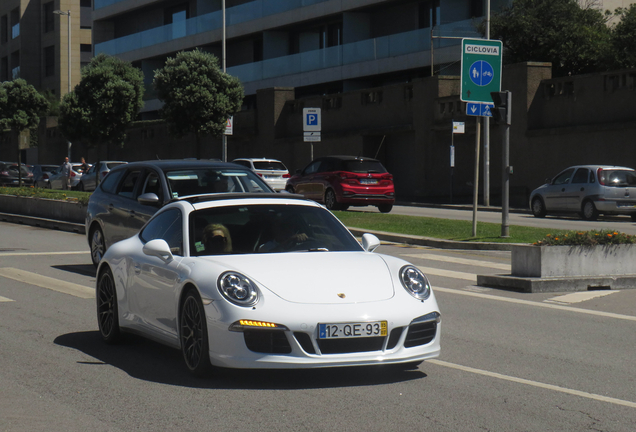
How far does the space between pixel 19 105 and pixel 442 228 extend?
27007 mm

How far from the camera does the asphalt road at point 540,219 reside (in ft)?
74.7

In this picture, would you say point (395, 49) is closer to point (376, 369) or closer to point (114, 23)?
point (114, 23)

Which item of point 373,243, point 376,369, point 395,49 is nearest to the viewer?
point 376,369

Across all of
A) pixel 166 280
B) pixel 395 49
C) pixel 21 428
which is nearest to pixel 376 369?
pixel 166 280

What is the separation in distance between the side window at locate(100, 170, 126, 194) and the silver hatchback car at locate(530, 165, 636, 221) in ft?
50.1

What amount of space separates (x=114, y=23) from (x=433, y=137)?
37.0m

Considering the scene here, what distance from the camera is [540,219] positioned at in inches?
1031

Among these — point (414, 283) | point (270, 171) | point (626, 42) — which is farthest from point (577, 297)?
point (626, 42)

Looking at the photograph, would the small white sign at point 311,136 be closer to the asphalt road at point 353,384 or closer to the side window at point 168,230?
the asphalt road at point 353,384

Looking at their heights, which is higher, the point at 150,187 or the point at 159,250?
the point at 150,187

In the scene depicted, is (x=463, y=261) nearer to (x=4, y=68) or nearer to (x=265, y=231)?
(x=265, y=231)

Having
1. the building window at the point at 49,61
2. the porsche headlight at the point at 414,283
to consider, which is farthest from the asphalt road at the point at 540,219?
the building window at the point at 49,61

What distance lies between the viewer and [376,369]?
6.97 metres

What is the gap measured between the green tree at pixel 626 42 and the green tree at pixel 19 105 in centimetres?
2482
